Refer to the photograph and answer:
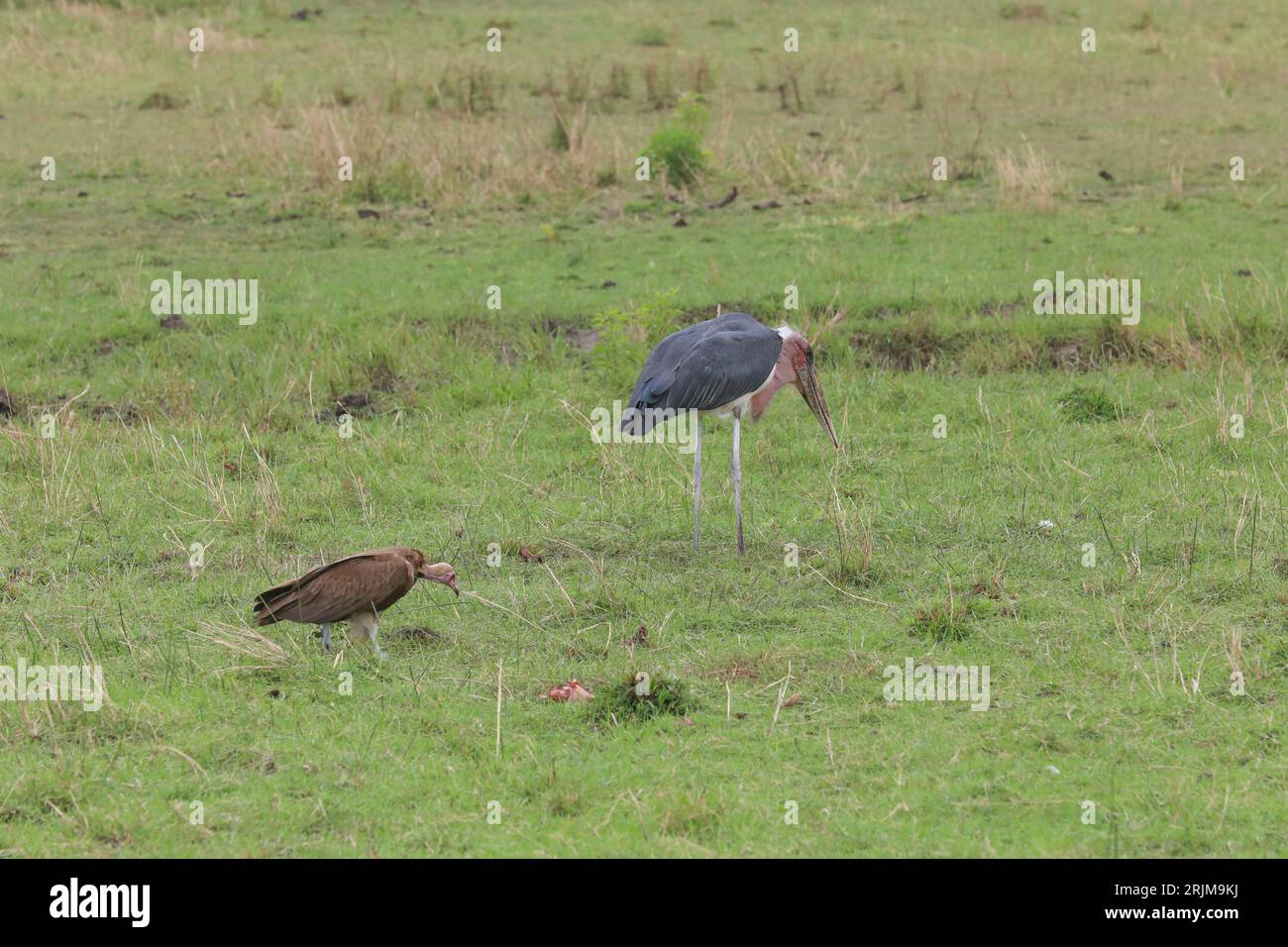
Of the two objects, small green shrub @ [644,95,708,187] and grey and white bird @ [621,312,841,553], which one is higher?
small green shrub @ [644,95,708,187]

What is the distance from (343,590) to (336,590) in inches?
1.1

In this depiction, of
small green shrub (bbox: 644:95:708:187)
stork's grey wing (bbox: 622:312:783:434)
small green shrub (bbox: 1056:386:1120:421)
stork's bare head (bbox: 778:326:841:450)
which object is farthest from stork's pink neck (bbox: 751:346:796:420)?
small green shrub (bbox: 644:95:708:187)

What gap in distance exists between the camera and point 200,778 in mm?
5906

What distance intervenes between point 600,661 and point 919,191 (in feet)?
32.2

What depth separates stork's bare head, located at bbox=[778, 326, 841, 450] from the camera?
9320mm

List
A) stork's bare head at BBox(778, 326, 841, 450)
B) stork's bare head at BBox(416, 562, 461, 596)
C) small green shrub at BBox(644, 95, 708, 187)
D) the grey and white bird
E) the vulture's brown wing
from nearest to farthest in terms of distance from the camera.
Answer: the vulture's brown wing < stork's bare head at BBox(416, 562, 461, 596) < the grey and white bird < stork's bare head at BBox(778, 326, 841, 450) < small green shrub at BBox(644, 95, 708, 187)

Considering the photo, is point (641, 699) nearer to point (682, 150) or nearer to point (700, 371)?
point (700, 371)

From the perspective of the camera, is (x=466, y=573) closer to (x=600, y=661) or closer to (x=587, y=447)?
(x=600, y=661)

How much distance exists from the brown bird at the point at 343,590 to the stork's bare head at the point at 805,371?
315 cm

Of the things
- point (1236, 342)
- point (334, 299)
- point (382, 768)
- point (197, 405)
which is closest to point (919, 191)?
point (1236, 342)

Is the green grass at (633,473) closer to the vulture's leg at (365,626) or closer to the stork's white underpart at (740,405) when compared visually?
the vulture's leg at (365,626)

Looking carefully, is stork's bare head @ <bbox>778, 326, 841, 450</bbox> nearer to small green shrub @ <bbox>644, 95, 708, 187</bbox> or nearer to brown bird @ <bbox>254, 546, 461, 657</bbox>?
brown bird @ <bbox>254, 546, 461, 657</bbox>
